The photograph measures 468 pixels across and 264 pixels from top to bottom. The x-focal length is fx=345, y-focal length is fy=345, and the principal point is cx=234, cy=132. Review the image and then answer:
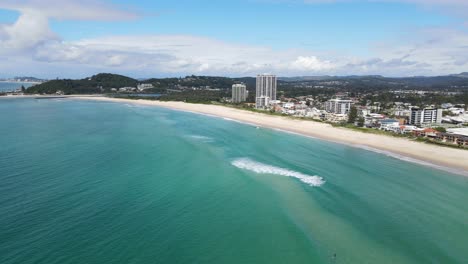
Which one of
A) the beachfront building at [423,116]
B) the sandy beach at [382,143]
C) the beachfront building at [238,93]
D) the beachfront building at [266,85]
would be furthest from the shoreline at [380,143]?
the beachfront building at [238,93]

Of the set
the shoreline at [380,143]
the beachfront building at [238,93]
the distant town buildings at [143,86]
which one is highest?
the distant town buildings at [143,86]

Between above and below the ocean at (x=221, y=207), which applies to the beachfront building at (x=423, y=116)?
above

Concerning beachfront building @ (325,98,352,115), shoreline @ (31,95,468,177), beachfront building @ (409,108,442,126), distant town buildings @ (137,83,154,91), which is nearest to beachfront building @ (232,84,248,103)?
beachfront building @ (325,98,352,115)

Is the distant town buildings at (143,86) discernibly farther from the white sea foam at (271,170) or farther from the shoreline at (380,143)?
the white sea foam at (271,170)

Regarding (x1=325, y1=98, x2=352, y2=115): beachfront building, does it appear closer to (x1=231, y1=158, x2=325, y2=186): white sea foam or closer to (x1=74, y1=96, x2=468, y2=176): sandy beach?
(x1=74, y1=96, x2=468, y2=176): sandy beach

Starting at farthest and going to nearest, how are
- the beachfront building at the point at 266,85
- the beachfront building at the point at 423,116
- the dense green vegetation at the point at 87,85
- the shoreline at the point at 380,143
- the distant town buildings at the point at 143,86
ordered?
the distant town buildings at the point at 143,86 → the dense green vegetation at the point at 87,85 → the beachfront building at the point at 266,85 → the beachfront building at the point at 423,116 → the shoreline at the point at 380,143

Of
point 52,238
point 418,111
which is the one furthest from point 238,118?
point 52,238

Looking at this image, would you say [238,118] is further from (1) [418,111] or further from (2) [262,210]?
(2) [262,210]

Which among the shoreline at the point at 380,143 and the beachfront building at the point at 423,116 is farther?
the beachfront building at the point at 423,116
